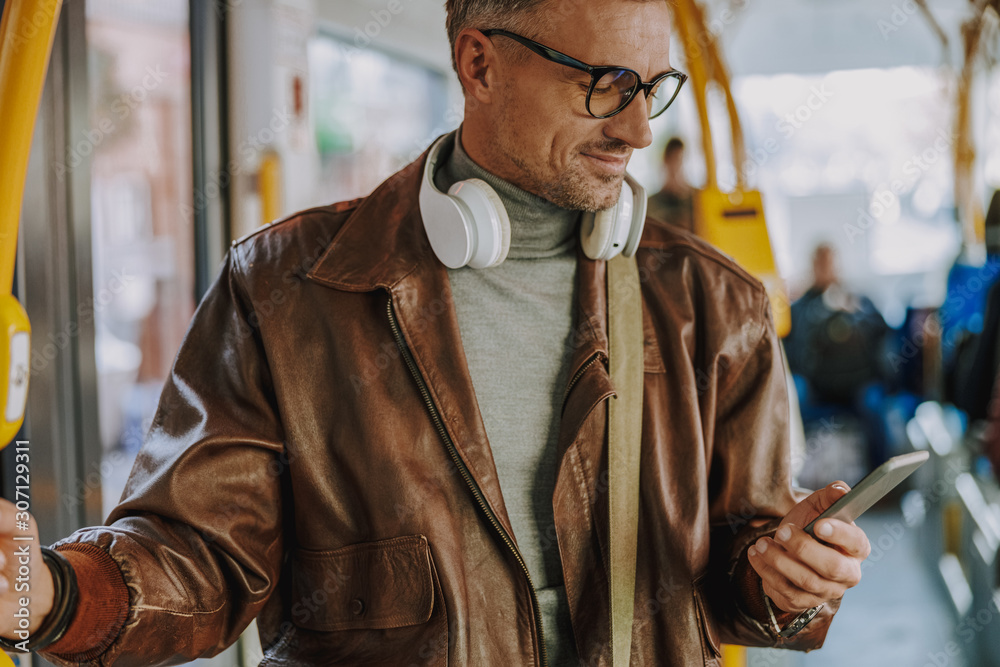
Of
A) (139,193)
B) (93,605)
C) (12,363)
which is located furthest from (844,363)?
(12,363)

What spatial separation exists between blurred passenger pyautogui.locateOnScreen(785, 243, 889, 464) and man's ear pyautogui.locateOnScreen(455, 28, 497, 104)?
17.4 ft

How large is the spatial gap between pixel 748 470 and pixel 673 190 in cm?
357

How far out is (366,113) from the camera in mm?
6469

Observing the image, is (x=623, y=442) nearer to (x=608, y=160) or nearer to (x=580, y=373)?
(x=580, y=373)

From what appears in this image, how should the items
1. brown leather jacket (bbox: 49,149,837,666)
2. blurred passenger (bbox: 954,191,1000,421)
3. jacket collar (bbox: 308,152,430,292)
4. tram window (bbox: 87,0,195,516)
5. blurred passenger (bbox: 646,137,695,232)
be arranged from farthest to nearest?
blurred passenger (bbox: 646,137,695,232), blurred passenger (bbox: 954,191,1000,421), tram window (bbox: 87,0,195,516), jacket collar (bbox: 308,152,430,292), brown leather jacket (bbox: 49,149,837,666)

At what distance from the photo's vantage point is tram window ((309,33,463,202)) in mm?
5863

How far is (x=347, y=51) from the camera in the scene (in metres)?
5.88

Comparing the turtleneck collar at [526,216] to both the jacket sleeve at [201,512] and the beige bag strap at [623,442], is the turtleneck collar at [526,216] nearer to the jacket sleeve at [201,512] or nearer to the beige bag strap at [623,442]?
the beige bag strap at [623,442]

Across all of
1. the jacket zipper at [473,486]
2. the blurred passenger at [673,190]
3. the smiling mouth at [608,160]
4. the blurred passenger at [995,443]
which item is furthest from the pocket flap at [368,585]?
the blurred passenger at [673,190]

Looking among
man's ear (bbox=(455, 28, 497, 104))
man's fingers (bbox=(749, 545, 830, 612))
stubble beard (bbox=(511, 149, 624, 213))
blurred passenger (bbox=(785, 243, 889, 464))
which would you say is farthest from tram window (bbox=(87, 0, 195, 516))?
blurred passenger (bbox=(785, 243, 889, 464))

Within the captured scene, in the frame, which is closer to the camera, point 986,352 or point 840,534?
point 840,534

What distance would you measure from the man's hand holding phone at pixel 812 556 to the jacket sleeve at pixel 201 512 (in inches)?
29.4

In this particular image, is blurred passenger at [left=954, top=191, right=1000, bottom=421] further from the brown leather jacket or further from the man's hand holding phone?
the man's hand holding phone

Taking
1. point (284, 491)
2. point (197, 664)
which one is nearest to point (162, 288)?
point (197, 664)
